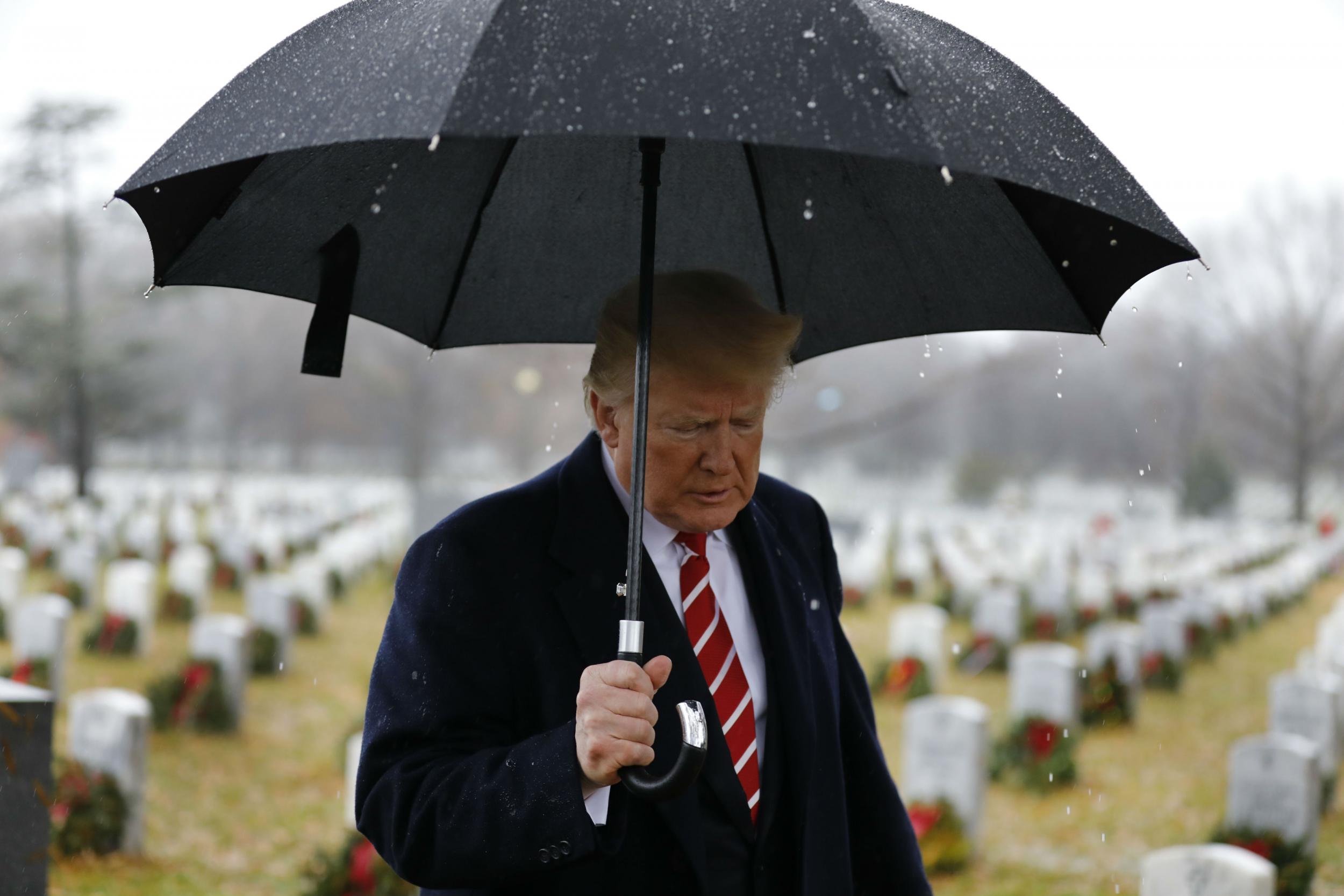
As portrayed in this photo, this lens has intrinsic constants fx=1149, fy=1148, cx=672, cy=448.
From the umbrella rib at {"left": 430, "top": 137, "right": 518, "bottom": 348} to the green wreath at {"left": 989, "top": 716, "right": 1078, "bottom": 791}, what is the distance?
663 centimetres

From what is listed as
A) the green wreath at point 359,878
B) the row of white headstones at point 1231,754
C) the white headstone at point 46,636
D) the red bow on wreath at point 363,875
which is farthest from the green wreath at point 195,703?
the row of white headstones at point 1231,754

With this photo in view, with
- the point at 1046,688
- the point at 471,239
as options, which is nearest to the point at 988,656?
the point at 1046,688

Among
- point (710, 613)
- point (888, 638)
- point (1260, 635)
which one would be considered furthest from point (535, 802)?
point (1260, 635)

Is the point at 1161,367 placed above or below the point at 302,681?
above

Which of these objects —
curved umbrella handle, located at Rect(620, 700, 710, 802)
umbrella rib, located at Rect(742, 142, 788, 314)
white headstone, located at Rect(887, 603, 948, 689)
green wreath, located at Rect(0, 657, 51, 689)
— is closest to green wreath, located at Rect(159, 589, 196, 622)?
green wreath, located at Rect(0, 657, 51, 689)

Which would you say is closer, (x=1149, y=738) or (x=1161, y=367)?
Answer: (x=1149, y=738)

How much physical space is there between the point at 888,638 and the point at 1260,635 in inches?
200

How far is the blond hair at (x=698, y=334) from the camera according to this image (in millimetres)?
1837

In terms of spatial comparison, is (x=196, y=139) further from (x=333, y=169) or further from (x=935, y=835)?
(x=935, y=835)

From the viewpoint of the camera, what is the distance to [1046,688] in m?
8.64

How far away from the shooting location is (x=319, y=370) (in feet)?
6.75

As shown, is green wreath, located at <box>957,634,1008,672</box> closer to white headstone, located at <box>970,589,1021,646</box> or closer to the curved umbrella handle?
white headstone, located at <box>970,589,1021,646</box>

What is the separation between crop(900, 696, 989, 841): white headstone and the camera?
663cm

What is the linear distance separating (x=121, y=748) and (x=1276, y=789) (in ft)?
20.2
